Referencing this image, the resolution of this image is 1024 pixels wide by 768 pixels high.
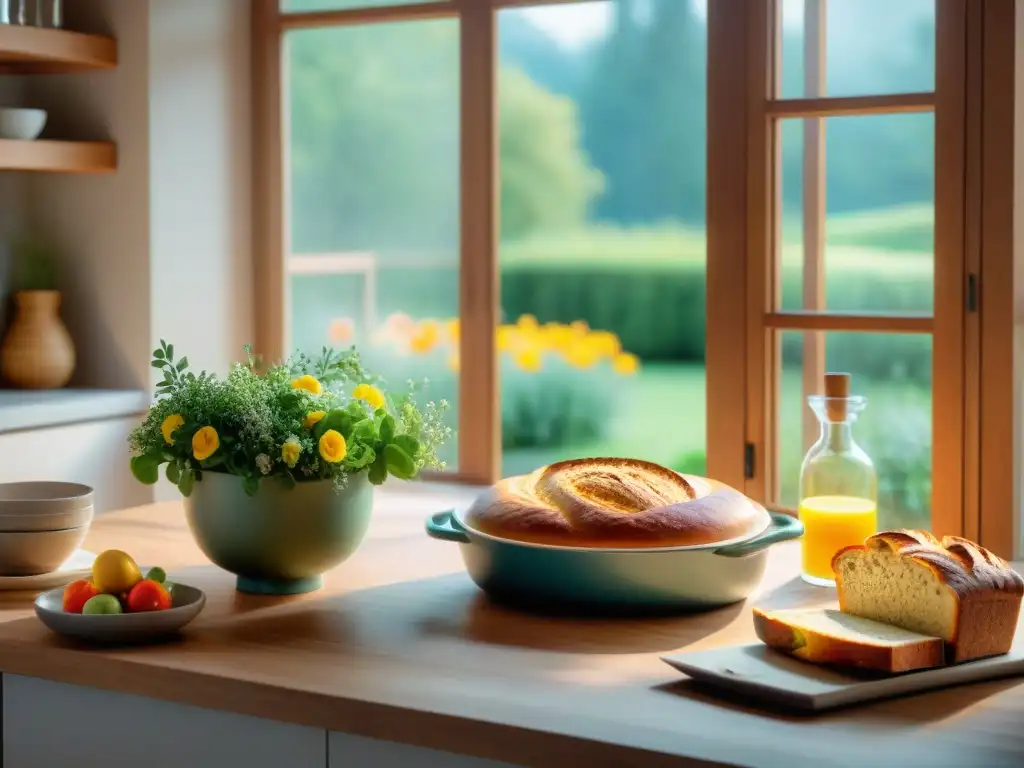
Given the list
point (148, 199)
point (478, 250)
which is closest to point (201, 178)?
point (148, 199)

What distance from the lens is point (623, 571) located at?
5.07 feet

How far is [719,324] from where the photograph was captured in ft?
9.36

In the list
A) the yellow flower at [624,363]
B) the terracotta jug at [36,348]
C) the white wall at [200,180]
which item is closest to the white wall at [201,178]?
the white wall at [200,180]

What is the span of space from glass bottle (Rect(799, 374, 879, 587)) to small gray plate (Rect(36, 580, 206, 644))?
2.50ft

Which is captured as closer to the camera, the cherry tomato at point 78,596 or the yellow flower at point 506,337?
the cherry tomato at point 78,596

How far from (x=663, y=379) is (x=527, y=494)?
4.88 feet

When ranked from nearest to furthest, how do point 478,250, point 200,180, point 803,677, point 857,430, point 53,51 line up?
point 803,677, point 857,430, point 53,51, point 478,250, point 200,180

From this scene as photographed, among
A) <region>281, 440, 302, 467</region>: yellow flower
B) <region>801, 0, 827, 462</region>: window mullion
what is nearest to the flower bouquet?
<region>281, 440, 302, 467</region>: yellow flower

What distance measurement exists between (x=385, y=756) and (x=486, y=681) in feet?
0.39

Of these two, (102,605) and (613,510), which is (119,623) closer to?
(102,605)

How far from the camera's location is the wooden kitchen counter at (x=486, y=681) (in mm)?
1176

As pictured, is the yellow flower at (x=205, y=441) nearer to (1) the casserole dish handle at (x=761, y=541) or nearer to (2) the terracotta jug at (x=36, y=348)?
(1) the casserole dish handle at (x=761, y=541)

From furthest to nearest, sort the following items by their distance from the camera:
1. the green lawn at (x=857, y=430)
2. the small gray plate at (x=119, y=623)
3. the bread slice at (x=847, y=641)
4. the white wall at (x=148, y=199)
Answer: the white wall at (x=148, y=199), the green lawn at (x=857, y=430), the small gray plate at (x=119, y=623), the bread slice at (x=847, y=641)

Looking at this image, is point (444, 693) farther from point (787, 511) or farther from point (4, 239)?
point (4, 239)
